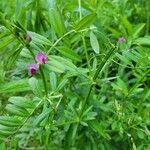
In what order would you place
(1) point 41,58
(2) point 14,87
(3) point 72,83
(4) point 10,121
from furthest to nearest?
(3) point 72,83, (2) point 14,87, (4) point 10,121, (1) point 41,58

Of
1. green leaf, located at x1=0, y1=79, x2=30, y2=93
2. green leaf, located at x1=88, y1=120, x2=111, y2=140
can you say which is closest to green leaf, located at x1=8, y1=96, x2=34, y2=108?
green leaf, located at x1=0, y1=79, x2=30, y2=93

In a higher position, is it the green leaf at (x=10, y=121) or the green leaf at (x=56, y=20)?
the green leaf at (x=56, y=20)

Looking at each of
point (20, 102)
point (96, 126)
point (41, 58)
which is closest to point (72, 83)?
point (96, 126)

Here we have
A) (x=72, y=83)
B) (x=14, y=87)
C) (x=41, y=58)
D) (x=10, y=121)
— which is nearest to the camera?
(x=41, y=58)

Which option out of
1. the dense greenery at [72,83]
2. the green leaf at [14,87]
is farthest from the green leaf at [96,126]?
the green leaf at [14,87]

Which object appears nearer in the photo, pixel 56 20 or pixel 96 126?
pixel 56 20

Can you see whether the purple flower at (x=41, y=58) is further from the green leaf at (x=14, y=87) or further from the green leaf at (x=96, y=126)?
the green leaf at (x=96, y=126)

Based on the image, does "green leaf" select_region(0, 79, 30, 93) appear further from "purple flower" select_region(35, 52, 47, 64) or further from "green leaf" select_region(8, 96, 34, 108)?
"purple flower" select_region(35, 52, 47, 64)

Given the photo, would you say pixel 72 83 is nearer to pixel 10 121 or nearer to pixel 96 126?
pixel 96 126

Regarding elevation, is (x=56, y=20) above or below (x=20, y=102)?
above

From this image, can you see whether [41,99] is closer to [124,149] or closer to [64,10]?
[64,10]
